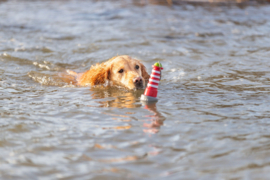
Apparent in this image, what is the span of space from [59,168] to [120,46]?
7.29m

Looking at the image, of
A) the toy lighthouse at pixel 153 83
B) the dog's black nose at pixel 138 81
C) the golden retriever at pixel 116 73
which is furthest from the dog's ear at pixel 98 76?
the toy lighthouse at pixel 153 83

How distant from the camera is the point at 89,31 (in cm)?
1233

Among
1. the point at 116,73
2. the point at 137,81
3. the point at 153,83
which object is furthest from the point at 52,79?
the point at 153,83

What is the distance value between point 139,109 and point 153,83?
1.57 feet

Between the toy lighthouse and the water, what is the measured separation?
0.73 feet

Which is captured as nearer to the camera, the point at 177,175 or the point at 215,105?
the point at 177,175

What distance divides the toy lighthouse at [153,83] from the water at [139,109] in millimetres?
223

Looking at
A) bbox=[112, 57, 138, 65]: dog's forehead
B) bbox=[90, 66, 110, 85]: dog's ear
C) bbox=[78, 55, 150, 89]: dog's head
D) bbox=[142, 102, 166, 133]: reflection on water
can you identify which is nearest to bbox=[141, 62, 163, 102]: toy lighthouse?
bbox=[142, 102, 166, 133]: reflection on water

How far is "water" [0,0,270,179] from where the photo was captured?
127 inches

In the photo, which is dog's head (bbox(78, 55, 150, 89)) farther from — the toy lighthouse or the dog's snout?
the toy lighthouse

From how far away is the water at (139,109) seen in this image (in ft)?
10.6

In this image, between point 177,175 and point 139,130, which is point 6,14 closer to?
point 139,130

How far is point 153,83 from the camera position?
16.9 ft

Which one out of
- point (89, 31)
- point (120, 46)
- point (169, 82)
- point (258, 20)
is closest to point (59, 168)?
point (169, 82)
